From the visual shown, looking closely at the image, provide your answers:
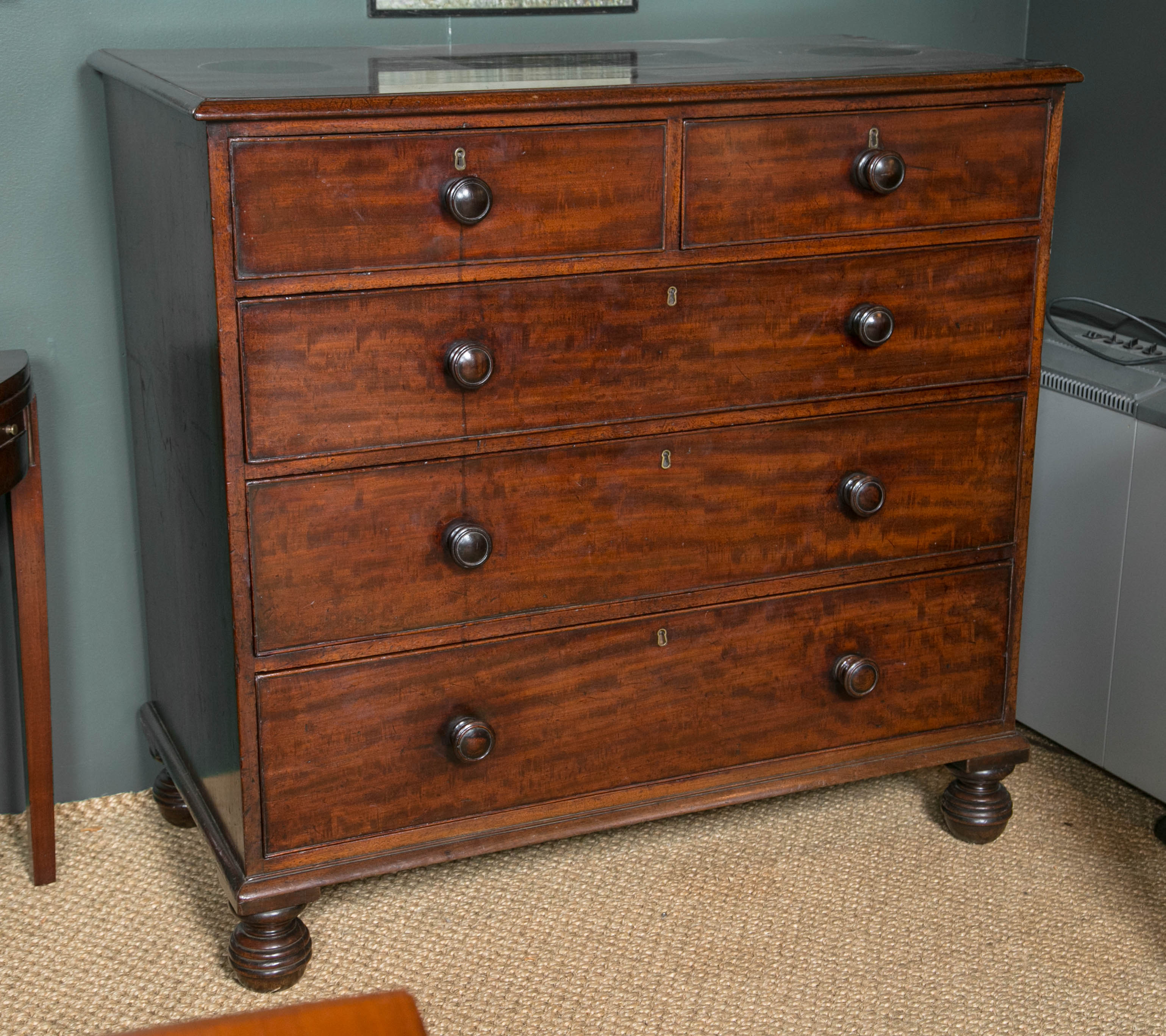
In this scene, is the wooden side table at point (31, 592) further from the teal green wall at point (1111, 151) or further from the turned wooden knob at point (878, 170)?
the teal green wall at point (1111, 151)

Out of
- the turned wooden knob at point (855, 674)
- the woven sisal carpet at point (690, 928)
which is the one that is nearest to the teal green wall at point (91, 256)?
the woven sisal carpet at point (690, 928)

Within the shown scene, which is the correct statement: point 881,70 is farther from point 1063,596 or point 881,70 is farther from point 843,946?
point 843,946

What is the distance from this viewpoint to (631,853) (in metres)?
2.12

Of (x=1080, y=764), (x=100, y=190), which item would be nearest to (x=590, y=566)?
(x=100, y=190)

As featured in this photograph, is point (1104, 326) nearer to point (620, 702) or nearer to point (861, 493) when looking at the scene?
point (861, 493)

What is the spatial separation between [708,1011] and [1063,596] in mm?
958

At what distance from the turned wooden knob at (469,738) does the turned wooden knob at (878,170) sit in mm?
828

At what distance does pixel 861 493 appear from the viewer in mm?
1876

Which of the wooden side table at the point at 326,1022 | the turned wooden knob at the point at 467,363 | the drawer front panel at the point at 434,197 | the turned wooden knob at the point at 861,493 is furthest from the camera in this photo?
the turned wooden knob at the point at 861,493

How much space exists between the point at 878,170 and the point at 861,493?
1.37 feet

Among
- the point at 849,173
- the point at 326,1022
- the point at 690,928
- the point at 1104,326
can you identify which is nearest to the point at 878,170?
the point at 849,173

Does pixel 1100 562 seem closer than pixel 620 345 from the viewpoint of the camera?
No

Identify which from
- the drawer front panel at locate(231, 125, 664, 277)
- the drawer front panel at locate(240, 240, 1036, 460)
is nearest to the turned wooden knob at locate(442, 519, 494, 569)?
the drawer front panel at locate(240, 240, 1036, 460)

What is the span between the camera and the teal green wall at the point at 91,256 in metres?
1.94
